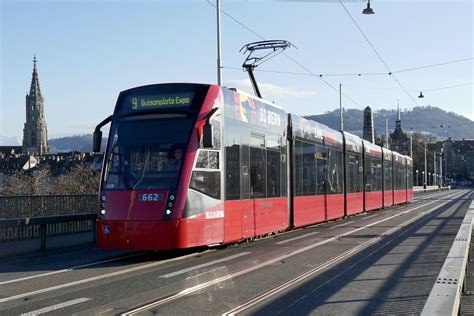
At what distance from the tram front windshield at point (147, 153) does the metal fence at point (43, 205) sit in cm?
534

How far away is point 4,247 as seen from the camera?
48.2 ft

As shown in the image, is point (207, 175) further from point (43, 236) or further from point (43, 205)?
point (43, 205)

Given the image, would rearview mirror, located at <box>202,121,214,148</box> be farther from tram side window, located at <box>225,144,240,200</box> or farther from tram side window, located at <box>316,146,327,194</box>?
tram side window, located at <box>316,146,327,194</box>

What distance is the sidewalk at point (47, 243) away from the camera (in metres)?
14.2

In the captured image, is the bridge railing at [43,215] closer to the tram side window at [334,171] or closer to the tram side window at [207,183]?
the tram side window at [207,183]

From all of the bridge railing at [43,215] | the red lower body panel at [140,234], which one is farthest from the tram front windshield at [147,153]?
the bridge railing at [43,215]

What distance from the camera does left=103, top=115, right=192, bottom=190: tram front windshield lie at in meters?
11.8

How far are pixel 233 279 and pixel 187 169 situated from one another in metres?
2.73

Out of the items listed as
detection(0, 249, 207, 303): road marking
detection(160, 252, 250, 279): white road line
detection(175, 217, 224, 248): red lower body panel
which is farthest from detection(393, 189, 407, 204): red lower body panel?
detection(0, 249, 207, 303): road marking

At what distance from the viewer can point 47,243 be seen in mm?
15719

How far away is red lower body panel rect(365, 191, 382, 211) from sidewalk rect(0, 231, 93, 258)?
16.0 meters

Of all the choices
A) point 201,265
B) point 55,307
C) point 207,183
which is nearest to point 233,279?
point 201,265

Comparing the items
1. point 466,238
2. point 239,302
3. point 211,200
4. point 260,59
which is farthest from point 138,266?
point 260,59

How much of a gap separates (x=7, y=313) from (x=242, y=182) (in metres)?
7.18
